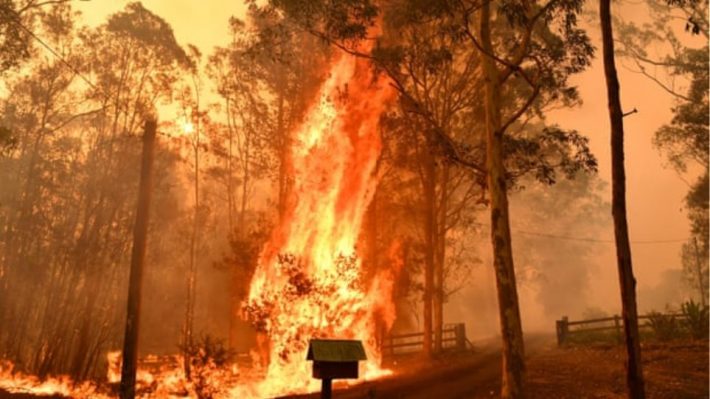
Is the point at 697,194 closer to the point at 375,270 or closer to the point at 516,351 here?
the point at 375,270

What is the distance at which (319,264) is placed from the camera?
1883 centimetres

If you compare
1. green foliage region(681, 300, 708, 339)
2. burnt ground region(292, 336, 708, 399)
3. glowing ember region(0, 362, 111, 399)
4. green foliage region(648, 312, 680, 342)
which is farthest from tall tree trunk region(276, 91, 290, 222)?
green foliage region(681, 300, 708, 339)

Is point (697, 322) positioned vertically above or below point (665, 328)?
above

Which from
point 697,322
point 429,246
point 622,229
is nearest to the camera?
point 622,229

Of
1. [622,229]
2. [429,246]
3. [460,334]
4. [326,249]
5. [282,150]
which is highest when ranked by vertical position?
[282,150]

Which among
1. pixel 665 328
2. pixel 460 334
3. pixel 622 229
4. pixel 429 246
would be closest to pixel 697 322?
pixel 665 328

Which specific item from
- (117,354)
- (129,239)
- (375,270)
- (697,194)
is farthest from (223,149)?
(697,194)

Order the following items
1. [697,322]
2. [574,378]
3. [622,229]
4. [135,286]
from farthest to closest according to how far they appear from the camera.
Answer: [697,322], [574,378], [135,286], [622,229]

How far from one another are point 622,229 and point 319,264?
11327 millimetres

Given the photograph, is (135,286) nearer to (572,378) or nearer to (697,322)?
(572,378)

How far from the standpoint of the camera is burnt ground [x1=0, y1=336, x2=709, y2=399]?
12516mm

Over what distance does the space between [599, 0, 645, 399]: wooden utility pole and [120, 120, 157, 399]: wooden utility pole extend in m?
10.2

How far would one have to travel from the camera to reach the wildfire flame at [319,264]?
17781mm

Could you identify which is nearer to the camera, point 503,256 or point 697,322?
point 503,256
